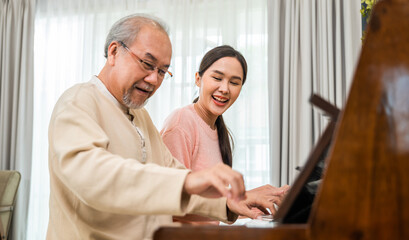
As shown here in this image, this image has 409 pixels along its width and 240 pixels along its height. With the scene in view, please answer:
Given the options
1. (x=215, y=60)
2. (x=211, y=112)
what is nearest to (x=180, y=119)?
(x=211, y=112)

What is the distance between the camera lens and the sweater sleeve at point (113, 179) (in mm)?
831

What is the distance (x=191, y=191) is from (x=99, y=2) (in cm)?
377

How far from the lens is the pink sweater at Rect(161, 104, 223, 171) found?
1.80 metres

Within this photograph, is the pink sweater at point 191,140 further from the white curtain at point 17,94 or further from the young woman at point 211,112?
the white curtain at point 17,94

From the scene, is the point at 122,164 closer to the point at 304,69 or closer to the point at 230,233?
the point at 230,233

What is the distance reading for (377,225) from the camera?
1.65ft

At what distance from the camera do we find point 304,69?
348cm

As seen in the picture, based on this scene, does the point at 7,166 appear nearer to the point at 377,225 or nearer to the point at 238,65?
the point at 238,65

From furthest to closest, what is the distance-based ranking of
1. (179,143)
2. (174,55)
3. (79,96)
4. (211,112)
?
(174,55) < (211,112) < (179,143) < (79,96)

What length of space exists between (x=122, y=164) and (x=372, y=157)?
0.52m

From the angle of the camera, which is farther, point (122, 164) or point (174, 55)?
point (174, 55)

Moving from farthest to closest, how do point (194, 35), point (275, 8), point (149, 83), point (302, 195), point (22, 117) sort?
point (22, 117) < point (194, 35) < point (275, 8) < point (149, 83) < point (302, 195)

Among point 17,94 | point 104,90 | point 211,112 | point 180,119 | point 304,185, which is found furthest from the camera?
point 17,94

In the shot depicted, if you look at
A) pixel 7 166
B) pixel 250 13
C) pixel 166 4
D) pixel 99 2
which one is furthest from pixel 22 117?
pixel 250 13
